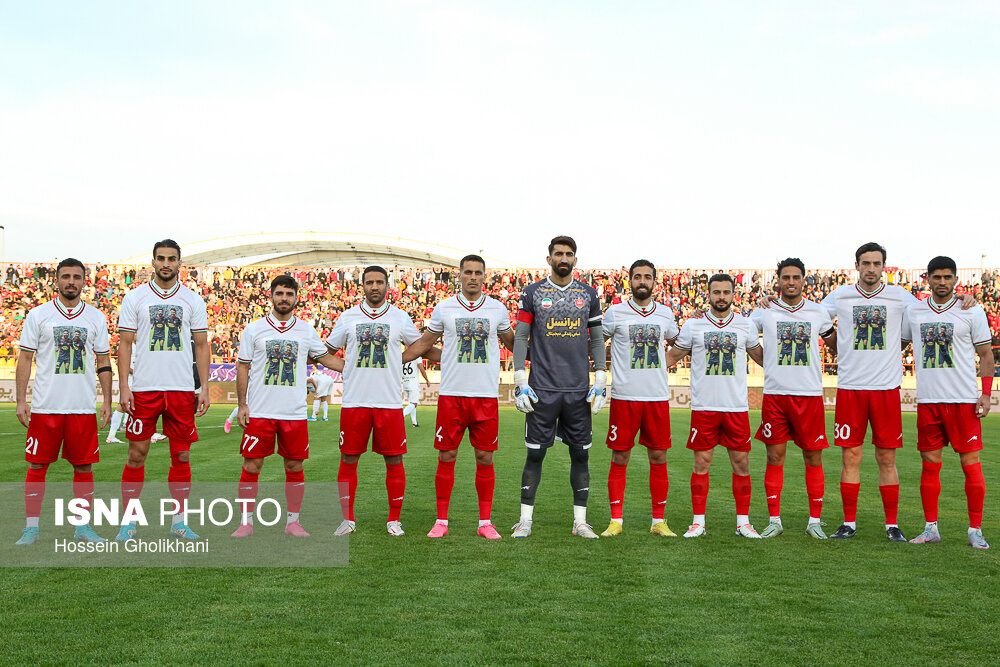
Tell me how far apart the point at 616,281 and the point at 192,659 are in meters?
38.3

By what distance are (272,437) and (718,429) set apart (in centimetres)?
408

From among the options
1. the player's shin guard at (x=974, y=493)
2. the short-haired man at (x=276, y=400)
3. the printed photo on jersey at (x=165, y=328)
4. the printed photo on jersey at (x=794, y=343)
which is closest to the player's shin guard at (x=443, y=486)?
the short-haired man at (x=276, y=400)

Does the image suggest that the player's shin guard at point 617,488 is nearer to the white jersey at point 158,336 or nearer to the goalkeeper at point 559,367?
the goalkeeper at point 559,367

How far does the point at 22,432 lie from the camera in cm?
1747

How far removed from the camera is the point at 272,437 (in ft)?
23.8

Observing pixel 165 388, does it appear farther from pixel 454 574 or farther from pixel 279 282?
pixel 454 574

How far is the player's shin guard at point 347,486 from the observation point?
7320 mm

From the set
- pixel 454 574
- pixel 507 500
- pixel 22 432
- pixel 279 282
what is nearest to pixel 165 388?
pixel 279 282

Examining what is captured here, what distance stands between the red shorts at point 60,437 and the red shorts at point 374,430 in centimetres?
208

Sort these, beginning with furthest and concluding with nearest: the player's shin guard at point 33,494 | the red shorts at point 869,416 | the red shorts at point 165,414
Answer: the red shorts at point 869,416 → the red shorts at point 165,414 → the player's shin guard at point 33,494

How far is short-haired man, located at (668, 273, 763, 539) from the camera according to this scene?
751cm

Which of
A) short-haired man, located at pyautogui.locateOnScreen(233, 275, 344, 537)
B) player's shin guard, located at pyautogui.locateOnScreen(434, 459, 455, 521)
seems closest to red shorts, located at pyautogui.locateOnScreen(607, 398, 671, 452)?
player's shin guard, located at pyautogui.locateOnScreen(434, 459, 455, 521)

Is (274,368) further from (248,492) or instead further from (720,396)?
(720,396)

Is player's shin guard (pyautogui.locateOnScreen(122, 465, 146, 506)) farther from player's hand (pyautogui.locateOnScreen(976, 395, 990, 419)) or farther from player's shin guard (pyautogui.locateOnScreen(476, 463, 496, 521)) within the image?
player's hand (pyautogui.locateOnScreen(976, 395, 990, 419))
